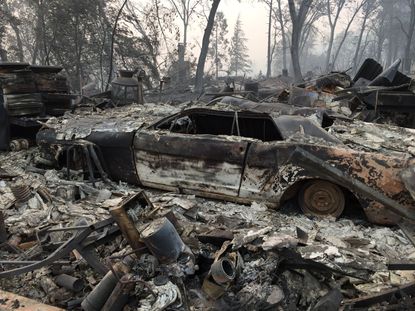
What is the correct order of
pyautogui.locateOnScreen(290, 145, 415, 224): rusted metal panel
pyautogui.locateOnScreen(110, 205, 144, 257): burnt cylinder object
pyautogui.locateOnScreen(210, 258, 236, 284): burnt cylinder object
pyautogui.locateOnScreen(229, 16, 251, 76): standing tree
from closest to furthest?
1. pyautogui.locateOnScreen(210, 258, 236, 284): burnt cylinder object
2. pyautogui.locateOnScreen(110, 205, 144, 257): burnt cylinder object
3. pyautogui.locateOnScreen(290, 145, 415, 224): rusted metal panel
4. pyautogui.locateOnScreen(229, 16, 251, 76): standing tree

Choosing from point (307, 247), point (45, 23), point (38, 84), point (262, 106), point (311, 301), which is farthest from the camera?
point (45, 23)

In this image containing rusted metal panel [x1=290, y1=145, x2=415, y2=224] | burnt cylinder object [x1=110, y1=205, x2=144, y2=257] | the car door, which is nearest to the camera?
burnt cylinder object [x1=110, y1=205, x2=144, y2=257]

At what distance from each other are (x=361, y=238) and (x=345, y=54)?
92042 millimetres

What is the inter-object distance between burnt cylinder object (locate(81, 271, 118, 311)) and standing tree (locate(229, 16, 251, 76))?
182ft

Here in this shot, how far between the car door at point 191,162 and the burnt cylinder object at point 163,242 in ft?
5.78

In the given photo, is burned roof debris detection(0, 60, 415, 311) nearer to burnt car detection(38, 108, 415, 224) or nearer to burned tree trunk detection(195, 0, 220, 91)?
burnt car detection(38, 108, 415, 224)

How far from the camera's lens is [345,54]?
87.2 metres

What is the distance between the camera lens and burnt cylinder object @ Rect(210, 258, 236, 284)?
2.79m

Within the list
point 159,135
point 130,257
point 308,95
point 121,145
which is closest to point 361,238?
point 130,257

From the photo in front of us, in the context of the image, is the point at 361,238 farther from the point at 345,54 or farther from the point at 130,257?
the point at 345,54

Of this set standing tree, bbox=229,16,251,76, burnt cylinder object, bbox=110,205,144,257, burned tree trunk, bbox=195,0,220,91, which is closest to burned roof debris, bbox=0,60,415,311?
burnt cylinder object, bbox=110,205,144,257

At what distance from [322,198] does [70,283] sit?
2.95 m

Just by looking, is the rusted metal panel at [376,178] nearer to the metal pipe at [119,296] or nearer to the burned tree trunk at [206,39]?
the metal pipe at [119,296]

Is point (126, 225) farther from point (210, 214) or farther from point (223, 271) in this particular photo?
point (210, 214)
